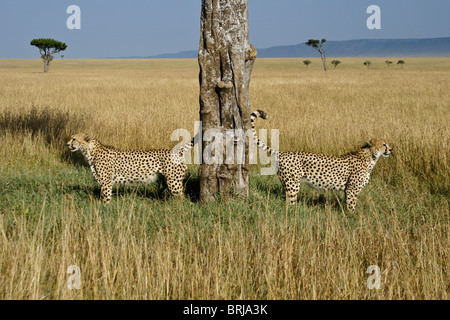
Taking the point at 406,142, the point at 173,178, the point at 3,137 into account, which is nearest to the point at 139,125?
the point at 3,137

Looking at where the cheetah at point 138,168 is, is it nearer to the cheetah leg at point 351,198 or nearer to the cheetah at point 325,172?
the cheetah at point 325,172

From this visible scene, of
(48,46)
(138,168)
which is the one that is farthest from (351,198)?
(48,46)

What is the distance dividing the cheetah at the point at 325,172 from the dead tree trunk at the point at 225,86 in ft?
1.49

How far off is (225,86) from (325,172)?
143 centimetres

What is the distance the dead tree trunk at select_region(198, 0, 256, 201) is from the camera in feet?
15.1

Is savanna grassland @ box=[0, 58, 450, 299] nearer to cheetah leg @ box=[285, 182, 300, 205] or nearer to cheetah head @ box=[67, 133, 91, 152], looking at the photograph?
cheetah leg @ box=[285, 182, 300, 205]

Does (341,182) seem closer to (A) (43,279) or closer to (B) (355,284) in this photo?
(B) (355,284)

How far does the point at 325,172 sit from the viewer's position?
485 centimetres

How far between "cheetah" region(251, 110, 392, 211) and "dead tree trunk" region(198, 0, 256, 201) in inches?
17.9

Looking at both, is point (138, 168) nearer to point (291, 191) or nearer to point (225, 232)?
point (225, 232)

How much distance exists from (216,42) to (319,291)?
9.06 feet

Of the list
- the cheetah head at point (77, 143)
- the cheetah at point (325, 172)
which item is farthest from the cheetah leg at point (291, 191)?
the cheetah head at point (77, 143)

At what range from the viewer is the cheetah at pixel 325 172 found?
483 centimetres

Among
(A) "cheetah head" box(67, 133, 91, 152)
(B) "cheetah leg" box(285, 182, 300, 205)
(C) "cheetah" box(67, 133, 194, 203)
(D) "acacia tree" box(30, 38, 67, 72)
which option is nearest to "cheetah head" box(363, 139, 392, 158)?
(B) "cheetah leg" box(285, 182, 300, 205)
